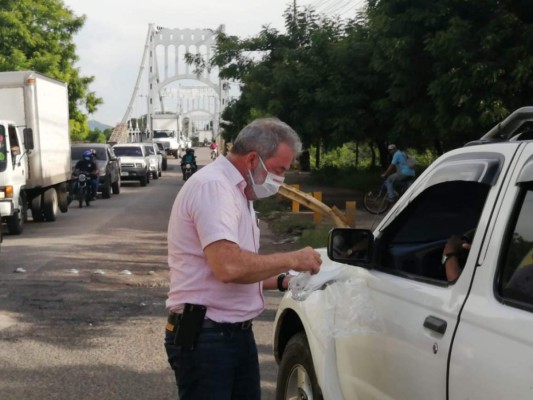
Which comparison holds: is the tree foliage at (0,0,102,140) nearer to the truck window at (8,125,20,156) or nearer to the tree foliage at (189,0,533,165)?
the tree foliage at (189,0,533,165)

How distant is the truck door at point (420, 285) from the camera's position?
2871 millimetres

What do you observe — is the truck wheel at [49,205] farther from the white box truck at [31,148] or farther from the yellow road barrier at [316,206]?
the yellow road barrier at [316,206]

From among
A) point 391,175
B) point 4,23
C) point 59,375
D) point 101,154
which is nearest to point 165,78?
point 4,23

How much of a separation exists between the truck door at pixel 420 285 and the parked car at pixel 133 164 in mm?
32034

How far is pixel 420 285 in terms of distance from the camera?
3.21 metres

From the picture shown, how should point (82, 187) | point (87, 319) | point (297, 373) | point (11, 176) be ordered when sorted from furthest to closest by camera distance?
point (82, 187)
point (11, 176)
point (87, 319)
point (297, 373)

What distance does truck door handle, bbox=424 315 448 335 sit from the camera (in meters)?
2.85

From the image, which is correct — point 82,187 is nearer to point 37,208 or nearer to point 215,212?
point 37,208

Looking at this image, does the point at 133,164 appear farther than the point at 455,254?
Yes

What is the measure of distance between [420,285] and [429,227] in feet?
2.77

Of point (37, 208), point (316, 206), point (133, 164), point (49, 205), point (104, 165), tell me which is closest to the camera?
point (316, 206)

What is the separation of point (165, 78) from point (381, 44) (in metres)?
119

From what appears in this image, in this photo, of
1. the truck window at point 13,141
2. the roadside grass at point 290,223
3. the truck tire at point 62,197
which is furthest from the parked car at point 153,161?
the truck window at point 13,141


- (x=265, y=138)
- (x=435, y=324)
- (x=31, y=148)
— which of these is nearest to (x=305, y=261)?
(x=265, y=138)
